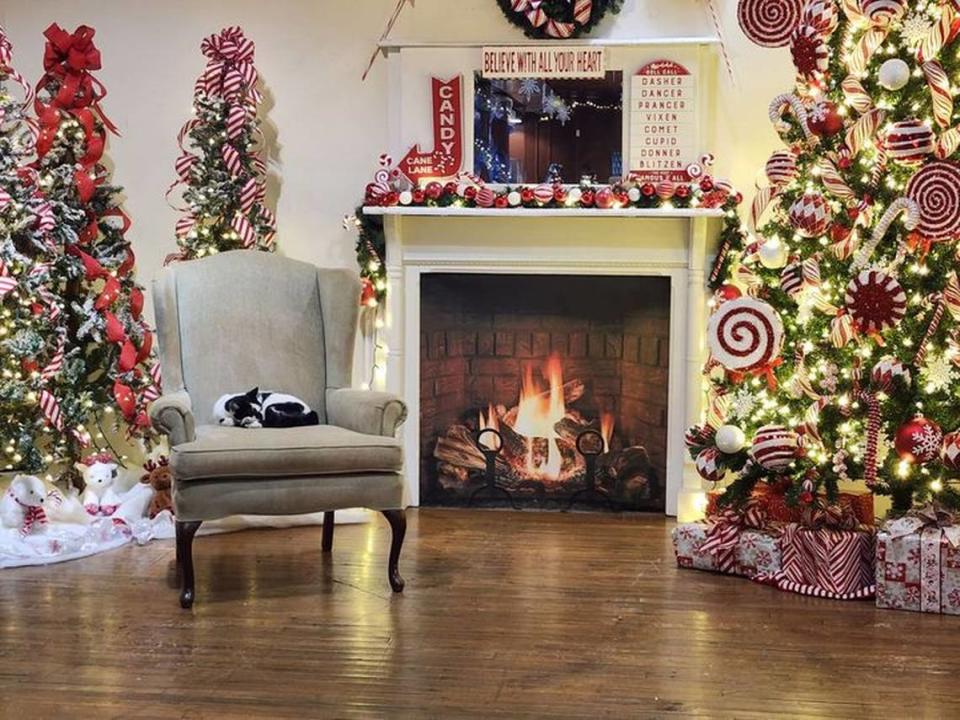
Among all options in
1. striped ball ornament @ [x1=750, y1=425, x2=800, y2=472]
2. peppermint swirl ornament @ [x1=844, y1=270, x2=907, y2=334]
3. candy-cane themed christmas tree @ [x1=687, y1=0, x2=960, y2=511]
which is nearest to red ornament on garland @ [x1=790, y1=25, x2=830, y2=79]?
candy-cane themed christmas tree @ [x1=687, y1=0, x2=960, y2=511]

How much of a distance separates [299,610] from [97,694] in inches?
31.6

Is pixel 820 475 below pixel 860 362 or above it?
below

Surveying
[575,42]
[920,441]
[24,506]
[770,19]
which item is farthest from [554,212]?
[24,506]

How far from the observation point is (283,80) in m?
5.32

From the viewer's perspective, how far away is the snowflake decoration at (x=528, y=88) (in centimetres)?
513

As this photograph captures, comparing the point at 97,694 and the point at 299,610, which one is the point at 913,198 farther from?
the point at 97,694

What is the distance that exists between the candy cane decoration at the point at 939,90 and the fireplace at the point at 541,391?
5.41 ft

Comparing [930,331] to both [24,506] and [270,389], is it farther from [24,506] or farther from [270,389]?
[24,506]

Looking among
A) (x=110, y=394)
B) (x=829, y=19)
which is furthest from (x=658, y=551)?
(x=110, y=394)

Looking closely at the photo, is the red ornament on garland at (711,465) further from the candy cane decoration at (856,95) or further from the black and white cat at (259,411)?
the black and white cat at (259,411)

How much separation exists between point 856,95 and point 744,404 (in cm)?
108

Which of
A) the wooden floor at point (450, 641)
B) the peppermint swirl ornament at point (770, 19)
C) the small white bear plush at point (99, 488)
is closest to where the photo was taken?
the wooden floor at point (450, 641)

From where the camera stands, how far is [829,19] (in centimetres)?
412

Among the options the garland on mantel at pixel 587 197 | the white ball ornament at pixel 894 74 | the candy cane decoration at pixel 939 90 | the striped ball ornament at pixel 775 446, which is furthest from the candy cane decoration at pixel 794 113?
the striped ball ornament at pixel 775 446
